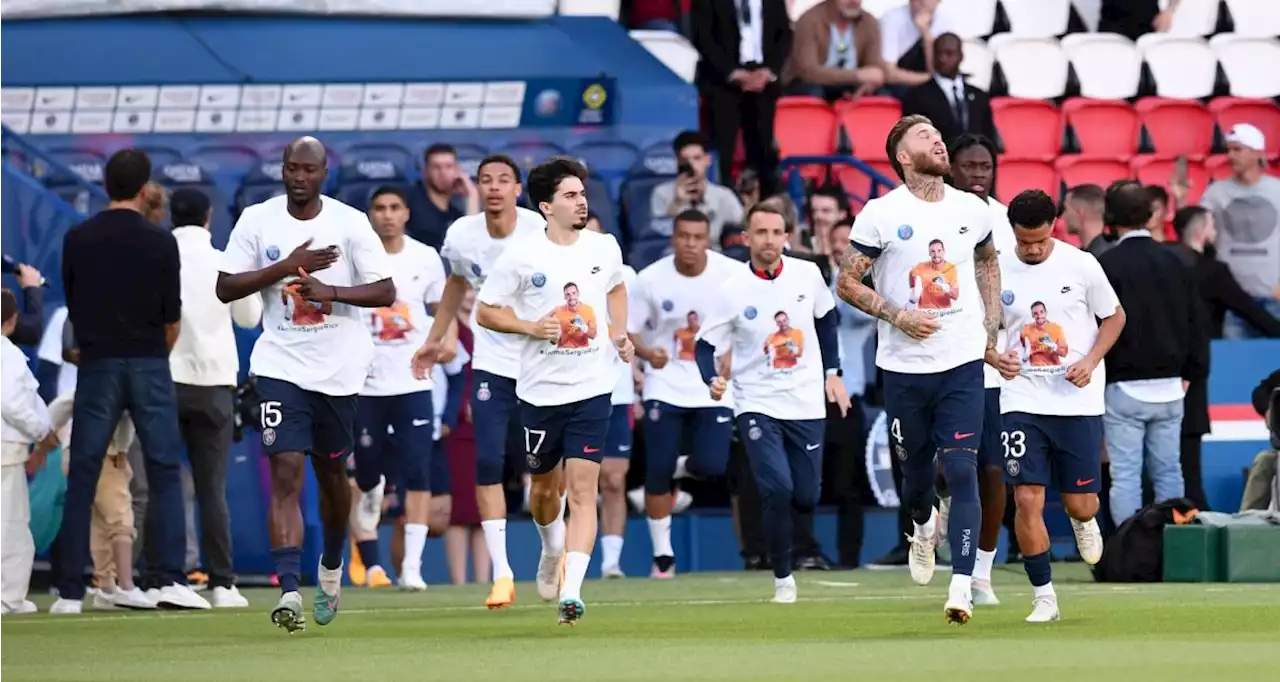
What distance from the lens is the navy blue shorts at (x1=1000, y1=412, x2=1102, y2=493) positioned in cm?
1255

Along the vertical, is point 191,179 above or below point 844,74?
below

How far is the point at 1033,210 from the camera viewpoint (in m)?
12.7

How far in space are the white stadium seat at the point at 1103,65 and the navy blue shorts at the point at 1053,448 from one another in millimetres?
11991

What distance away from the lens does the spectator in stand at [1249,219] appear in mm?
21125

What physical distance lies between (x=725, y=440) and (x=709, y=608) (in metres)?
4.46

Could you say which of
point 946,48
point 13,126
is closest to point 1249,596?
point 946,48

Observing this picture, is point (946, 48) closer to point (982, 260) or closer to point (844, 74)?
point (844, 74)

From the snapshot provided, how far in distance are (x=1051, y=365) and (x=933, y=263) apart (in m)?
1.50

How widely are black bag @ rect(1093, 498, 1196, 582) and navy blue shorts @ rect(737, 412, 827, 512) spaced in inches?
93.8

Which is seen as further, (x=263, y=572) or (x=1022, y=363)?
(x=263, y=572)

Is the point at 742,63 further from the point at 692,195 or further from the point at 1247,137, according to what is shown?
the point at 1247,137

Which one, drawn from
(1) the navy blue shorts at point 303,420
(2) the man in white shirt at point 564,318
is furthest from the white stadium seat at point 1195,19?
(1) the navy blue shorts at point 303,420

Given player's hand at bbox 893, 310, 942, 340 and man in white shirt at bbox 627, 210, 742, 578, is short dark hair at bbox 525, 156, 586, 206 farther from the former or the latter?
man in white shirt at bbox 627, 210, 742, 578

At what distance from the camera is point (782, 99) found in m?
22.6
